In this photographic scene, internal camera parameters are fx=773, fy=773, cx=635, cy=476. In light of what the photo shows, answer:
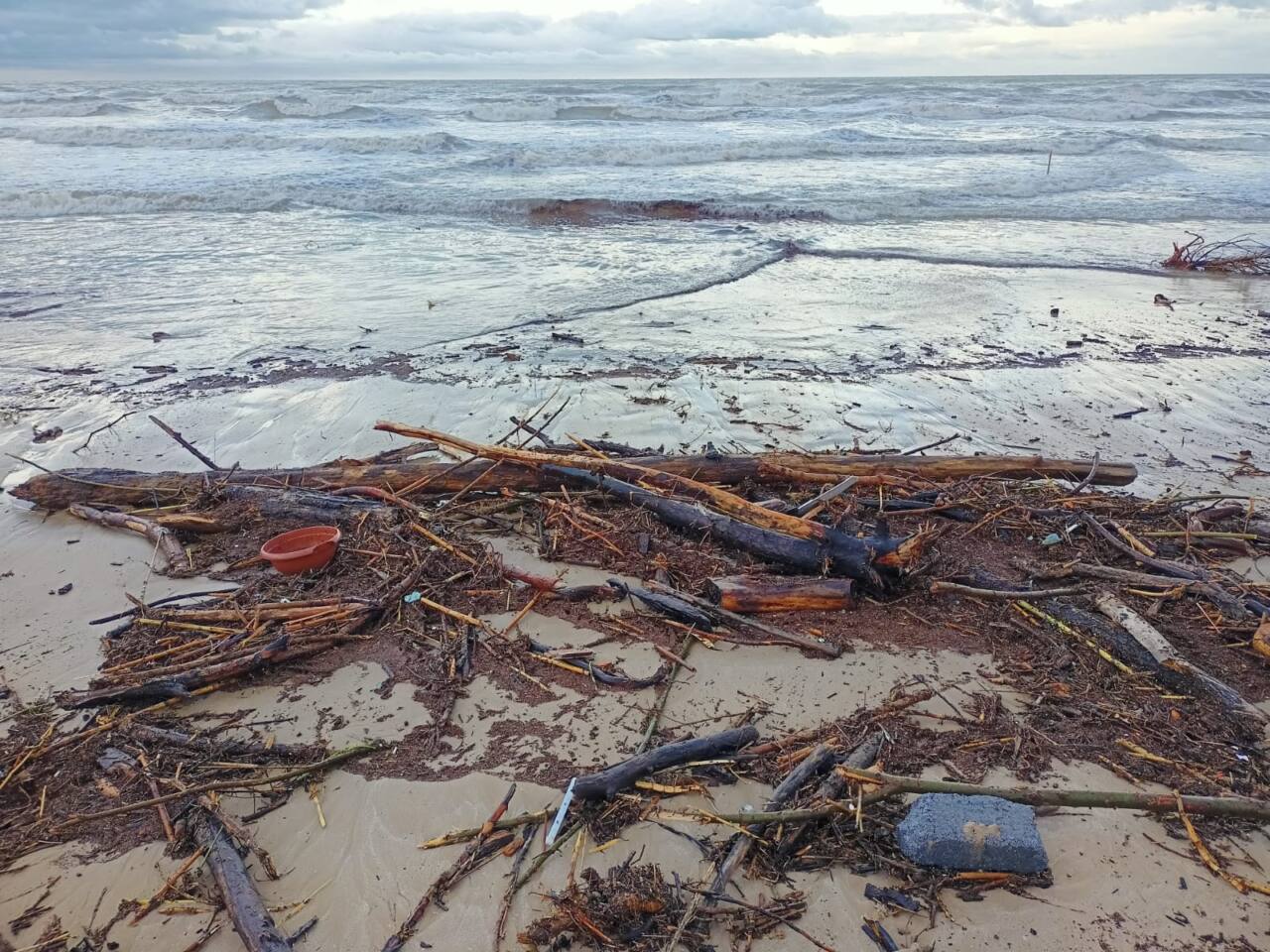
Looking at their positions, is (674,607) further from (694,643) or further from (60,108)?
(60,108)

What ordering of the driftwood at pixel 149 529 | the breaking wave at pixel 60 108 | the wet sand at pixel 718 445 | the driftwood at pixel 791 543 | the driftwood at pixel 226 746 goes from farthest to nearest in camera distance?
the breaking wave at pixel 60 108 < the driftwood at pixel 149 529 < the driftwood at pixel 791 543 < the driftwood at pixel 226 746 < the wet sand at pixel 718 445

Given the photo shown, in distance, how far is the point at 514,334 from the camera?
873 centimetres

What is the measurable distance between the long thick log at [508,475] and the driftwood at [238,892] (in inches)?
103

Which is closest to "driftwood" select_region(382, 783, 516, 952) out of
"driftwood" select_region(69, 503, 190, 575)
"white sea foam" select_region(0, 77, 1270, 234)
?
"driftwood" select_region(69, 503, 190, 575)

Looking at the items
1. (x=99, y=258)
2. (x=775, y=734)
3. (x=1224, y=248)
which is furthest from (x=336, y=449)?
(x=1224, y=248)

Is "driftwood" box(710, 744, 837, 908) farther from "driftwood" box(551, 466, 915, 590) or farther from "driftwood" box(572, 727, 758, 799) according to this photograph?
"driftwood" box(551, 466, 915, 590)

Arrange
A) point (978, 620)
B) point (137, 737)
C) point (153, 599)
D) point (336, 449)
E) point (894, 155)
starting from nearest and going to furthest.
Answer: point (137, 737) → point (978, 620) → point (153, 599) → point (336, 449) → point (894, 155)

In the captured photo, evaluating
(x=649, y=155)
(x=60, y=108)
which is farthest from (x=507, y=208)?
(x=60, y=108)

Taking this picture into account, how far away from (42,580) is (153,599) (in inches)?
31.0

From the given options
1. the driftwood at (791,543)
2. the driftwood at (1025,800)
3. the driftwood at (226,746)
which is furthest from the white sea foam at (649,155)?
the driftwood at (1025,800)

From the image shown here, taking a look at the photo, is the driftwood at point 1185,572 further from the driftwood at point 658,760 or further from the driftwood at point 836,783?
the driftwood at point 658,760

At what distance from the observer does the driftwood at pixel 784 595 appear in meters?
3.86

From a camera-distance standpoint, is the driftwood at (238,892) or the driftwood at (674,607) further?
the driftwood at (674,607)

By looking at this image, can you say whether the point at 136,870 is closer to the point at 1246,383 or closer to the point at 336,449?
the point at 336,449
